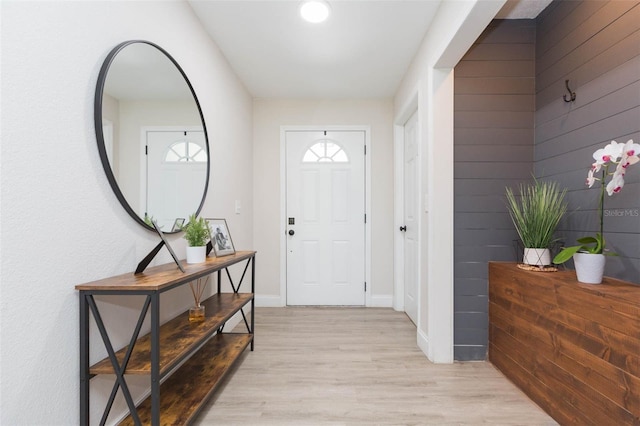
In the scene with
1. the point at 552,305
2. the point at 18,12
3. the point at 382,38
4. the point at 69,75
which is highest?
the point at 382,38

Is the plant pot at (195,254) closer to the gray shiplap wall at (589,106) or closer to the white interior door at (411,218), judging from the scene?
the white interior door at (411,218)

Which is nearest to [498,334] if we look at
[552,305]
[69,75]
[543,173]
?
[552,305]

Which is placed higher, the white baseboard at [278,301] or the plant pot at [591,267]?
the plant pot at [591,267]

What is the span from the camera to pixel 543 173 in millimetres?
2199

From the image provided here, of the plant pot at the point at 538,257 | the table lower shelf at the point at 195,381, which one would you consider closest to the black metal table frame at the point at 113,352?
the table lower shelf at the point at 195,381

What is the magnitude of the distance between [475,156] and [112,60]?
221cm

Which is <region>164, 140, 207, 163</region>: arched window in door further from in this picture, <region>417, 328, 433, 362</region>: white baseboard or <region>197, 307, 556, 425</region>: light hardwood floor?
<region>417, 328, 433, 362</region>: white baseboard

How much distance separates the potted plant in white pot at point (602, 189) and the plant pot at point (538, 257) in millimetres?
231

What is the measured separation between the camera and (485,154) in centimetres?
230

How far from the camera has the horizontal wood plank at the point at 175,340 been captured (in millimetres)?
1280

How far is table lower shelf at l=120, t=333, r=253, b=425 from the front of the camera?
1486 millimetres

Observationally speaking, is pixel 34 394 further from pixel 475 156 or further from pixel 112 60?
pixel 475 156

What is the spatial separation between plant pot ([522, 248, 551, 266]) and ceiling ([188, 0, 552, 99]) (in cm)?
162

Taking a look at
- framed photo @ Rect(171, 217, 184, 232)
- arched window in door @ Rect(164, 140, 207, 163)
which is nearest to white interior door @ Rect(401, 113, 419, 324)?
arched window in door @ Rect(164, 140, 207, 163)
